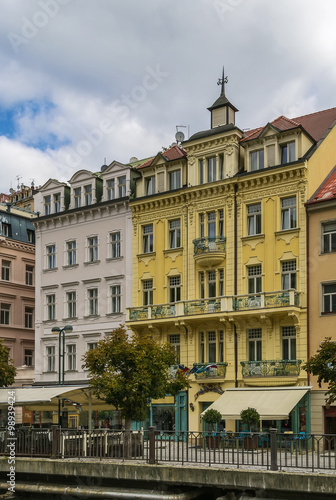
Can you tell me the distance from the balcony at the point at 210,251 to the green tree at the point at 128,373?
30.1 feet

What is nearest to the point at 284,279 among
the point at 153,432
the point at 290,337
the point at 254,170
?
the point at 290,337

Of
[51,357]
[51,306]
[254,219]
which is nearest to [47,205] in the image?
[51,306]

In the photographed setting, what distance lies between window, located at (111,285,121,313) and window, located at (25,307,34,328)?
10880 mm

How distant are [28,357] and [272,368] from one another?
21887mm

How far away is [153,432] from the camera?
24219 mm

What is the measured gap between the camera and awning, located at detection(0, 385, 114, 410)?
29.2m

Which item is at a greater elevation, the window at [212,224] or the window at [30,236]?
the window at [30,236]

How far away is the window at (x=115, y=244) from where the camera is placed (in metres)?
44.0

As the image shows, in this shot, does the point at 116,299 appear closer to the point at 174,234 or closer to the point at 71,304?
the point at 71,304

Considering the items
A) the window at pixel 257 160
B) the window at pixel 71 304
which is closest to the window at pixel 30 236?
the window at pixel 71 304

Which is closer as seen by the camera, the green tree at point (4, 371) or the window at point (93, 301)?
the green tree at point (4, 371)

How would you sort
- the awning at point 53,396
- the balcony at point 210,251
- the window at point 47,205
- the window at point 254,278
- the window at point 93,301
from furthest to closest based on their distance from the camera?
the window at point 47,205, the window at point 93,301, the balcony at point 210,251, the window at point 254,278, the awning at point 53,396

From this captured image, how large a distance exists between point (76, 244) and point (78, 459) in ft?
72.8

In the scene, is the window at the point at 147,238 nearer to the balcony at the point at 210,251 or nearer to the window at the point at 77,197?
the balcony at the point at 210,251
